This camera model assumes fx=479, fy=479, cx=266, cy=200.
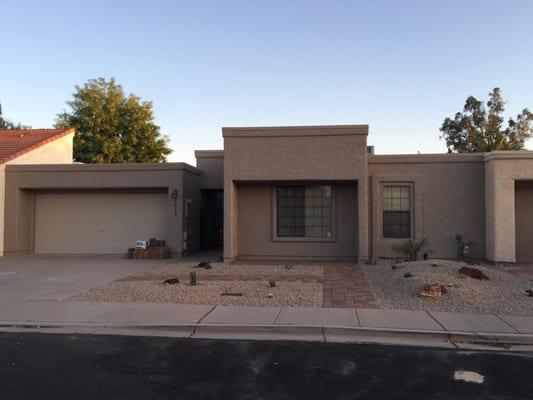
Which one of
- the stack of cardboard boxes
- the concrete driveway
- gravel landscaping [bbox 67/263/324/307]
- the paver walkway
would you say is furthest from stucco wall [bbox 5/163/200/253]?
the paver walkway

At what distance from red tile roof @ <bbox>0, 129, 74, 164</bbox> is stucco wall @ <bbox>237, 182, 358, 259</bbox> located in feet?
32.1

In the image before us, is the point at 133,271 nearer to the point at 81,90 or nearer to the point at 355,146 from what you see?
the point at 355,146

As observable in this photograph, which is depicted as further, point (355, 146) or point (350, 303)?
point (355, 146)

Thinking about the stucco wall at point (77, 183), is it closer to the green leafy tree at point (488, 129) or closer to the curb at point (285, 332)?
the curb at point (285, 332)

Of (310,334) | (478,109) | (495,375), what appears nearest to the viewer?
(495,375)

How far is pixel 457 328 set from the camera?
7836mm

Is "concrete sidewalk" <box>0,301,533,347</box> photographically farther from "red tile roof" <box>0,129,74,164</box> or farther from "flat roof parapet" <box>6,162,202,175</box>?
"red tile roof" <box>0,129,74,164</box>

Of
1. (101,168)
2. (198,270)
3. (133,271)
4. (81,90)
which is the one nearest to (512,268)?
(198,270)

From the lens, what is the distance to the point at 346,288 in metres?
11.3

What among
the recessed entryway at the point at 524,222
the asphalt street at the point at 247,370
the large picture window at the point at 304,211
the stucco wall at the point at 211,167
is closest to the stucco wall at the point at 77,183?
the stucco wall at the point at 211,167

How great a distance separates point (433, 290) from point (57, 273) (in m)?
10.4

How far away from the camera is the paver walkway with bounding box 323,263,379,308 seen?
9703 mm

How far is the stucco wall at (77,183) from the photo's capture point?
18.1m

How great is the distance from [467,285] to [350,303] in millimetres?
3003
